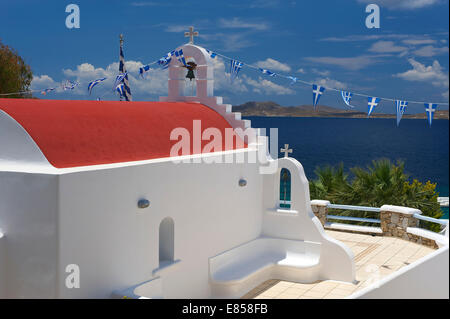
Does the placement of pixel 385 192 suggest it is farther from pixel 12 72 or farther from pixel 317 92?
pixel 12 72

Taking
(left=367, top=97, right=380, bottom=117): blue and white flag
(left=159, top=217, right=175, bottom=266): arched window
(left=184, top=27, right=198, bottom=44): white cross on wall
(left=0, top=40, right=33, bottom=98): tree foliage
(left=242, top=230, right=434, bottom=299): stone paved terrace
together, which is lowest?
(left=242, top=230, right=434, bottom=299): stone paved terrace

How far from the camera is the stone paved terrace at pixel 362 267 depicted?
37.9 ft

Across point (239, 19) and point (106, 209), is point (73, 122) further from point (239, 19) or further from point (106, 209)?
point (239, 19)

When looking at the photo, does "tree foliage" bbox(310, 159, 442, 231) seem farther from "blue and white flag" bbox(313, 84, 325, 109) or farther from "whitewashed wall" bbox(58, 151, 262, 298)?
"blue and white flag" bbox(313, 84, 325, 109)

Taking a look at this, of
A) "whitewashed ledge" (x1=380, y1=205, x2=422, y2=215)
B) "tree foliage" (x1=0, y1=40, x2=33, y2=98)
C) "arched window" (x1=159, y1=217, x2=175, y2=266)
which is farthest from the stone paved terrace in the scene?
"tree foliage" (x1=0, y1=40, x2=33, y2=98)

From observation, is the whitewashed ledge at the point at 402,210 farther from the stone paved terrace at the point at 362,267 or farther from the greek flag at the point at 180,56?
the greek flag at the point at 180,56

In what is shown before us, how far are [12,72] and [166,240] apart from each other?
85.3 ft

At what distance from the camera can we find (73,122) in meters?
9.12

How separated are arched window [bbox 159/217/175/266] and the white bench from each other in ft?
4.46

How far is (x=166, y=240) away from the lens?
10.2 m

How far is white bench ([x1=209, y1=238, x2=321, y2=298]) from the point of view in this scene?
37.1 ft

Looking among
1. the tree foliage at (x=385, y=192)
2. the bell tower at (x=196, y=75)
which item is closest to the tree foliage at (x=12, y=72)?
the bell tower at (x=196, y=75)

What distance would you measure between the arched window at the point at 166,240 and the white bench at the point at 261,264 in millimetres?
1361

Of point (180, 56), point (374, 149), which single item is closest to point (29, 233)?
point (180, 56)
